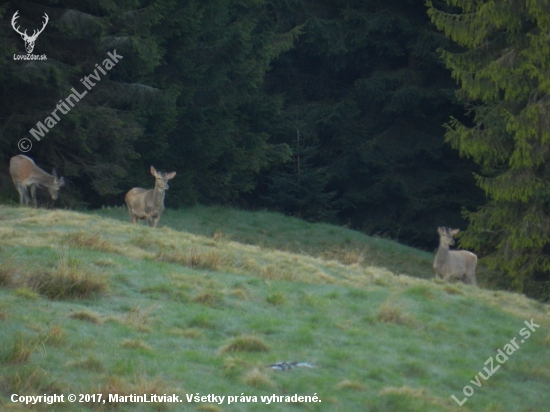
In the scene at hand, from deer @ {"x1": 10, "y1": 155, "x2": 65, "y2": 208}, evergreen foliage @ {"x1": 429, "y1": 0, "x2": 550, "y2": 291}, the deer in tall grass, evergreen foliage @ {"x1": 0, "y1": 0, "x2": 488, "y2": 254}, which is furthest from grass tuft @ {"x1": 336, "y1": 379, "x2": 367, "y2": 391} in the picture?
evergreen foliage @ {"x1": 429, "y1": 0, "x2": 550, "y2": 291}

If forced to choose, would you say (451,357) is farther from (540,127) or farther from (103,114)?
(103,114)

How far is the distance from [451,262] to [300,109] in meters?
18.7

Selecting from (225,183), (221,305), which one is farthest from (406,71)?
(221,305)

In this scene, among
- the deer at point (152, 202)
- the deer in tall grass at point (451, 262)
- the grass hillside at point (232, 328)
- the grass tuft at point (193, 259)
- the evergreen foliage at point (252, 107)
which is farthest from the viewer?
the evergreen foliage at point (252, 107)

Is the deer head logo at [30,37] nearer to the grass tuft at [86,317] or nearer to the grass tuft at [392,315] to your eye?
the grass tuft at [392,315]

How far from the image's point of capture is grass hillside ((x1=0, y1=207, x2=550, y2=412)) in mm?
7422

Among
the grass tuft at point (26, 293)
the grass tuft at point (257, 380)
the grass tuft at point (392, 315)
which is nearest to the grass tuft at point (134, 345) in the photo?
the grass tuft at point (257, 380)

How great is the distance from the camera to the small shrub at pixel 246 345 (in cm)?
874

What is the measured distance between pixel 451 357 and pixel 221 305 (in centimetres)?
309

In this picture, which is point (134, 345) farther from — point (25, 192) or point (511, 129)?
point (511, 129)

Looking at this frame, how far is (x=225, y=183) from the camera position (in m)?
30.3

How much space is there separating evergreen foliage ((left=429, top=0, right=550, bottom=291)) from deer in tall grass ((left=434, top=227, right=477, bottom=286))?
8.17ft

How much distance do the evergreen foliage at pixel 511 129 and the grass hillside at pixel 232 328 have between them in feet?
21.3

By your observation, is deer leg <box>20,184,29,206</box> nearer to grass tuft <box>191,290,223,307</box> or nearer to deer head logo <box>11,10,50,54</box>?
deer head logo <box>11,10,50,54</box>
